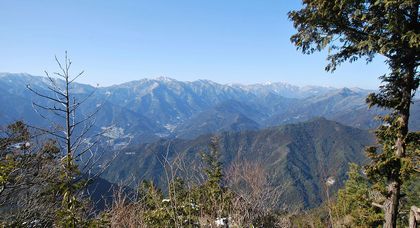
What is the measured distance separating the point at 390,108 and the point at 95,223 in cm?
920

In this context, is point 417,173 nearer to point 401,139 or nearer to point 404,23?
point 401,139

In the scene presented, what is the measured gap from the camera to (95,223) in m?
5.18

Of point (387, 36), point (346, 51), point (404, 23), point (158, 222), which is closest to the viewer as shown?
point (404, 23)

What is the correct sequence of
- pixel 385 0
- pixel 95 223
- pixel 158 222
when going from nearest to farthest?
1. pixel 95 223
2. pixel 385 0
3. pixel 158 222

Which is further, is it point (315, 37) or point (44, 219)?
point (315, 37)

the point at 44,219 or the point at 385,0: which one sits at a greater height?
the point at 385,0

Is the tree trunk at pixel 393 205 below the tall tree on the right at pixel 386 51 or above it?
below

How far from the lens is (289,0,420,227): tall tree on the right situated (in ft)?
30.5

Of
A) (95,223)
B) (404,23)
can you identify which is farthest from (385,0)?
(95,223)

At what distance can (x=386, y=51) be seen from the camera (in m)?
9.43

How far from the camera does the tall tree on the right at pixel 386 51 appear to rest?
9.29 m

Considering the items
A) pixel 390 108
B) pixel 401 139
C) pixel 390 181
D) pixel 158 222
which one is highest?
pixel 390 108

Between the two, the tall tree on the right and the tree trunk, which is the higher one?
the tall tree on the right

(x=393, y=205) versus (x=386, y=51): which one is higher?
(x=386, y=51)
